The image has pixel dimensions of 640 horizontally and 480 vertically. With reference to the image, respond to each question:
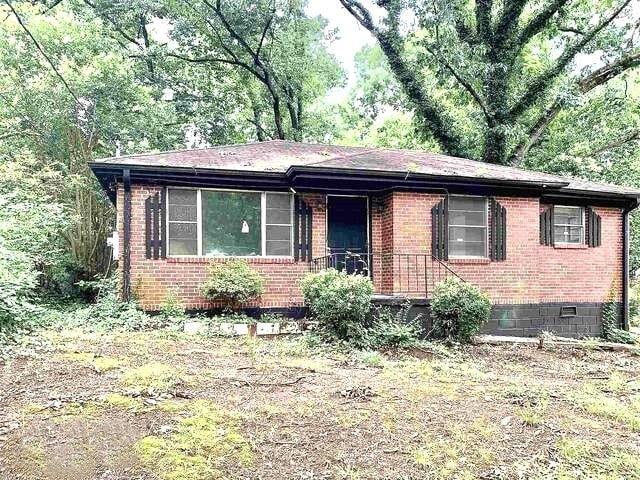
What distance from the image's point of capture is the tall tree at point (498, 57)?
1606 cm

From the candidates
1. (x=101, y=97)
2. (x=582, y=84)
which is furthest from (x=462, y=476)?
(x=582, y=84)

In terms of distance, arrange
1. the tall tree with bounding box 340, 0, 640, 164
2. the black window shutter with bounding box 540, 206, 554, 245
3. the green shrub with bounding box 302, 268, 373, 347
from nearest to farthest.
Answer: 1. the green shrub with bounding box 302, 268, 373, 347
2. the black window shutter with bounding box 540, 206, 554, 245
3. the tall tree with bounding box 340, 0, 640, 164

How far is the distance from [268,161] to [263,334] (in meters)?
3.81

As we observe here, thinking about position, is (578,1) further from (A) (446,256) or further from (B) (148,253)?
(B) (148,253)

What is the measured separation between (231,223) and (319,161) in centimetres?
223

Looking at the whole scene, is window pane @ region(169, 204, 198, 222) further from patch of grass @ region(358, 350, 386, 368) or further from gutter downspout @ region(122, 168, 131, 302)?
patch of grass @ region(358, 350, 386, 368)

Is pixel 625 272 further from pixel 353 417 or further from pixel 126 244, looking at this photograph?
pixel 126 244


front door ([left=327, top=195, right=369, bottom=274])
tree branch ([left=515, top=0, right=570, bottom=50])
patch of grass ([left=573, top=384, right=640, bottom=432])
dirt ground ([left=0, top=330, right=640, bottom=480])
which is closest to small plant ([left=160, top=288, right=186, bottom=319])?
dirt ground ([left=0, top=330, right=640, bottom=480])

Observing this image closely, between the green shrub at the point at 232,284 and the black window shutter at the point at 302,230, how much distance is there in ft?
3.35

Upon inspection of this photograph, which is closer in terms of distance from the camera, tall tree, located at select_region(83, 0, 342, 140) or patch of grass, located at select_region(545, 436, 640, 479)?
patch of grass, located at select_region(545, 436, 640, 479)

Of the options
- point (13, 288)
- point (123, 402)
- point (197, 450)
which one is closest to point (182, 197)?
point (13, 288)

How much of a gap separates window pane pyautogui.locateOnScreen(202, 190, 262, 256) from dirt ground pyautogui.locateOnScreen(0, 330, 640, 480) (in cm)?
327

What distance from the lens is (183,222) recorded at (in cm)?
912

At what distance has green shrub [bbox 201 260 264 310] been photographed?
8781 mm
